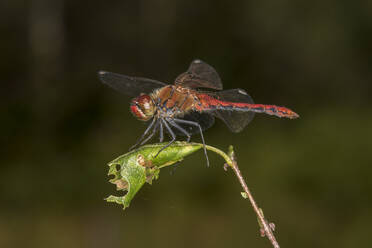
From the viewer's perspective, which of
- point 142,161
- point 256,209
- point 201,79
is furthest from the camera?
point 201,79

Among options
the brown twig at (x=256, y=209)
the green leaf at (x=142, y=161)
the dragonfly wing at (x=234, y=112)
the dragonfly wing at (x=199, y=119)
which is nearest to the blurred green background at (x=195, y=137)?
the dragonfly wing at (x=234, y=112)

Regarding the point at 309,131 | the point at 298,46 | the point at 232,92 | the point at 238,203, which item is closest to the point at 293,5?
the point at 298,46

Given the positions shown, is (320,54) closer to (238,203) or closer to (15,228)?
(238,203)

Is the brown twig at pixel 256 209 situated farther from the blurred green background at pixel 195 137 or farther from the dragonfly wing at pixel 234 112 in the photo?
the blurred green background at pixel 195 137

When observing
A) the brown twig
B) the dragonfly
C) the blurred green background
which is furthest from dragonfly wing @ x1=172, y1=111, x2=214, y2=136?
the blurred green background

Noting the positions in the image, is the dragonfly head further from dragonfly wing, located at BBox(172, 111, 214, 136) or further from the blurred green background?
the blurred green background

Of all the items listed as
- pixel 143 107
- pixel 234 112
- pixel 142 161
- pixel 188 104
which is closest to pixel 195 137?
pixel 234 112

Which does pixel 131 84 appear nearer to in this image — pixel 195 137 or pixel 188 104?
pixel 188 104
